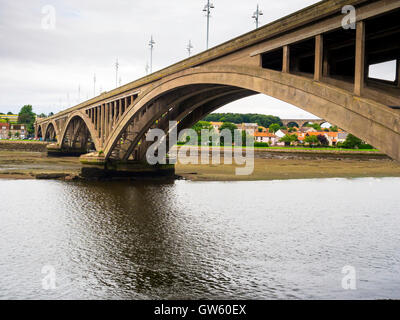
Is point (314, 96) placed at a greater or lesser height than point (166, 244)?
greater

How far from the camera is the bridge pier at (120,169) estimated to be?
3934cm

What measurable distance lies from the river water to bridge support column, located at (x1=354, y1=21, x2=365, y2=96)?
6082 mm

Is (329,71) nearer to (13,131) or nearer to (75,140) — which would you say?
(75,140)

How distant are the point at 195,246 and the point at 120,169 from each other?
24.5 metres

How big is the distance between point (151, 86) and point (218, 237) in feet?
54.8

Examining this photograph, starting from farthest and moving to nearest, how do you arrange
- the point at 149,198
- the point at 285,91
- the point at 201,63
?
the point at 149,198
the point at 201,63
the point at 285,91

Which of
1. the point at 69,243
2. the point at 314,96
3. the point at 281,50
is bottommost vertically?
the point at 69,243

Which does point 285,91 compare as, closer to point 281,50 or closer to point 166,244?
point 281,50

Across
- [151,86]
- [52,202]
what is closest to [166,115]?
[151,86]

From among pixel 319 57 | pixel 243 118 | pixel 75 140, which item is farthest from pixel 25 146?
pixel 243 118

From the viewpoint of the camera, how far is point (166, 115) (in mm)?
35469

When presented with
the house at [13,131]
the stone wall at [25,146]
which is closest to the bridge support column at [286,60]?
the stone wall at [25,146]

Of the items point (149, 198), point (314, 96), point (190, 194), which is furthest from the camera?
point (190, 194)

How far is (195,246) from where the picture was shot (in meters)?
16.5
